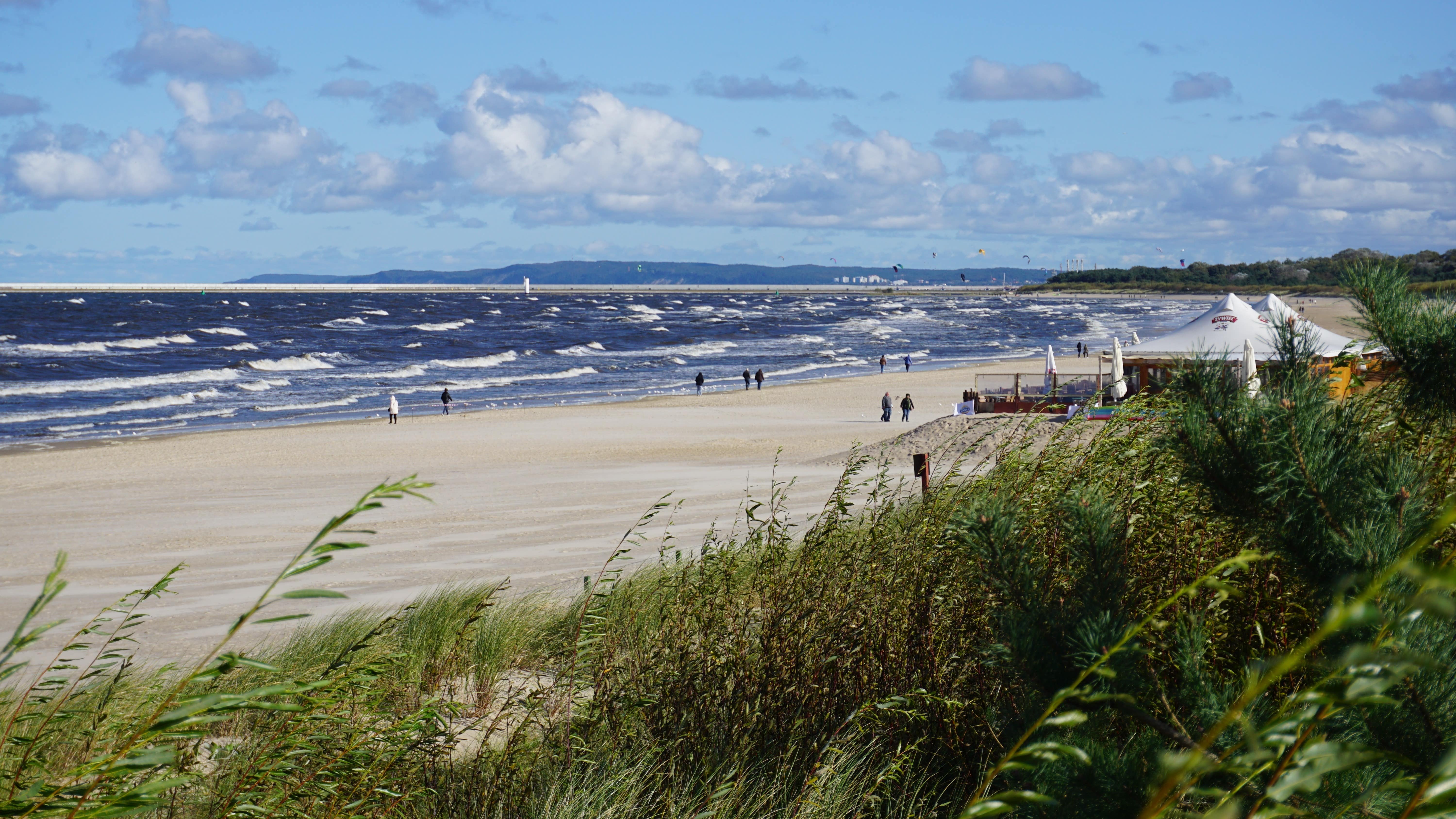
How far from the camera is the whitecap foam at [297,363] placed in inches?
2073

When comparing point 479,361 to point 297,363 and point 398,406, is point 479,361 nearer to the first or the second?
point 297,363

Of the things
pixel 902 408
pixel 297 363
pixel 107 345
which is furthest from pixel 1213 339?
pixel 107 345

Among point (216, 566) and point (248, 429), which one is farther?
point (248, 429)

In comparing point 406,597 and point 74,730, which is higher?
point 74,730

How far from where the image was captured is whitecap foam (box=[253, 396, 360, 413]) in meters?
37.7

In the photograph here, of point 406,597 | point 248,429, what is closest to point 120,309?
point 248,429

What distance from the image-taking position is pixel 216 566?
1400cm

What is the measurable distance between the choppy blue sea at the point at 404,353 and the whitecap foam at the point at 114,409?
0.12 meters

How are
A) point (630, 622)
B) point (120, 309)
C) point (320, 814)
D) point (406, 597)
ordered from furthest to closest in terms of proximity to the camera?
point (120, 309) < point (406, 597) < point (630, 622) < point (320, 814)

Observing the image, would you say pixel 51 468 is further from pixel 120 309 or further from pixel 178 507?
pixel 120 309

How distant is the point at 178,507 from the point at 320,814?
17.8m

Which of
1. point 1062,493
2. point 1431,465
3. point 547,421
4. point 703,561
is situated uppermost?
point 1431,465

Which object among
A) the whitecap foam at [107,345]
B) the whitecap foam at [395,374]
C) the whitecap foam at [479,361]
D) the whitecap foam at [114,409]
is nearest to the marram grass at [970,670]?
the whitecap foam at [114,409]

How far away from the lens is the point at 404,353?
208 feet
